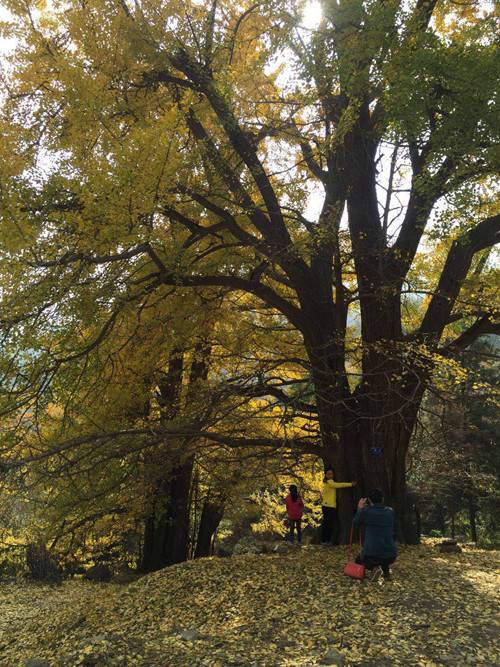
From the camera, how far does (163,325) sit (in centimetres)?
778

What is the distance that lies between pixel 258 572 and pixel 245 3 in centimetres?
877

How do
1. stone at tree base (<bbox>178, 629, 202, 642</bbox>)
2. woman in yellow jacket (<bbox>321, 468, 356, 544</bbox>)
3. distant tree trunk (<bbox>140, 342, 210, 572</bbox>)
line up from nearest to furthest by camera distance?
stone at tree base (<bbox>178, 629, 202, 642</bbox>) → woman in yellow jacket (<bbox>321, 468, 356, 544</bbox>) → distant tree trunk (<bbox>140, 342, 210, 572</bbox>)

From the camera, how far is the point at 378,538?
5.41m

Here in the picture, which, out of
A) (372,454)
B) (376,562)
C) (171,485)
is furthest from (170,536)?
(376,562)

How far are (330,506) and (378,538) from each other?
8.15ft

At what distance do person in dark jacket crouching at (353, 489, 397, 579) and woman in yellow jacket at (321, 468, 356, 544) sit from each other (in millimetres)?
2064

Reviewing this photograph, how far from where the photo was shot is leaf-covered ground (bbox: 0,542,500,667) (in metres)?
3.97

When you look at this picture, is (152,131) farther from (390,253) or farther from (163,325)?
(390,253)

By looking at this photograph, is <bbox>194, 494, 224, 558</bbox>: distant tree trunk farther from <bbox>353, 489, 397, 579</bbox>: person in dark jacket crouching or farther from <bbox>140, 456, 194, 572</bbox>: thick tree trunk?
<bbox>353, 489, 397, 579</bbox>: person in dark jacket crouching

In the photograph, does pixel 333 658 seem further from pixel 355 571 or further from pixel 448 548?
pixel 448 548

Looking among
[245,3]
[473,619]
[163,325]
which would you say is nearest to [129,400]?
[163,325]

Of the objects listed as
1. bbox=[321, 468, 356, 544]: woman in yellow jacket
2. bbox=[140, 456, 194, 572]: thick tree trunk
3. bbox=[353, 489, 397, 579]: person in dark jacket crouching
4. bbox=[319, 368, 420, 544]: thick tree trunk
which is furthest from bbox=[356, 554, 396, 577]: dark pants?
bbox=[140, 456, 194, 572]: thick tree trunk

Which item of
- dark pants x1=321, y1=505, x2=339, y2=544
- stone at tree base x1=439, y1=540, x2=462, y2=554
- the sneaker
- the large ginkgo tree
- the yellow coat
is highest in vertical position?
the large ginkgo tree

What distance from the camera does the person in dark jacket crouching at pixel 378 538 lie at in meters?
5.39
